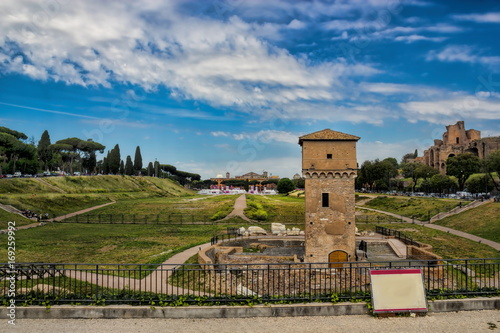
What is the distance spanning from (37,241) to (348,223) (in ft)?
→ 93.8

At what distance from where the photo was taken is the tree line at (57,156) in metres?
78.1

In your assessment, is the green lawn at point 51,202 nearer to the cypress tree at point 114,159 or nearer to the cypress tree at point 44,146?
the cypress tree at point 44,146

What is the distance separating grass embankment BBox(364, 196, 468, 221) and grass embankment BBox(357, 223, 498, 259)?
10.9 metres

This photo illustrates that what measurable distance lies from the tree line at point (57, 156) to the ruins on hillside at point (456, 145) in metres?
101

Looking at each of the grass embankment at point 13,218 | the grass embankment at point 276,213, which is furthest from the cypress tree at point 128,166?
the grass embankment at point 13,218

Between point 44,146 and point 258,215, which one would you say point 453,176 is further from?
point 44,146

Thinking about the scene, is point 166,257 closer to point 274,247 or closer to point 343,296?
point 274,247

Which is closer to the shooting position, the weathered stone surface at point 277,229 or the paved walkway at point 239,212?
the weathered stone surface at point 277,229

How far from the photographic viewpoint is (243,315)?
11.6m

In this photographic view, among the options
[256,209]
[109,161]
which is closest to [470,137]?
[256,209]

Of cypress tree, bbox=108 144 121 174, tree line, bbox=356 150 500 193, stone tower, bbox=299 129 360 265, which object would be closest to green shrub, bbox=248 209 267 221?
stone tower, bbox=299 129 360 265

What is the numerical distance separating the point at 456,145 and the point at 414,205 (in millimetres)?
59837

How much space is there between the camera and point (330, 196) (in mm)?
25281

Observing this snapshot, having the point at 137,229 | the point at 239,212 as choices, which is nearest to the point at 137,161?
the point at 239,212
